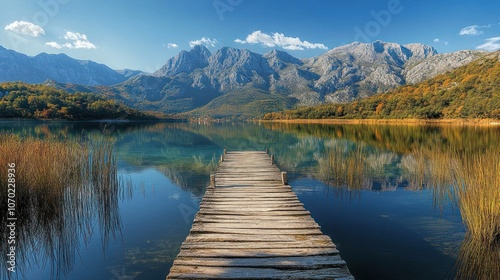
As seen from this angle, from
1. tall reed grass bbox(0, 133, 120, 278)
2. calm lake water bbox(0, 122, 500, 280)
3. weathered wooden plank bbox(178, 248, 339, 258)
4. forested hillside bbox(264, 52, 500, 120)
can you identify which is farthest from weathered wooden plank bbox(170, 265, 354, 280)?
forested hillside bbox(264, 52, 500, 120)

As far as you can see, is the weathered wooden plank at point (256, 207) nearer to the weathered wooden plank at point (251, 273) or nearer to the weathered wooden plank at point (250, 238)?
the weathered wooden plank at point (250, 238)

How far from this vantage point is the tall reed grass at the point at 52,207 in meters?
6.92

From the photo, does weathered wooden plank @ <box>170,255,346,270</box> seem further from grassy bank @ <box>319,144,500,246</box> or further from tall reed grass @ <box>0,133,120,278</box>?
grassy bank @ <box>319,144,500,246</box>

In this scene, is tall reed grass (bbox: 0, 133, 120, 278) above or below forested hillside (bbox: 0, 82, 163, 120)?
below

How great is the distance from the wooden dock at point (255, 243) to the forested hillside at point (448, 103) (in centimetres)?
7156

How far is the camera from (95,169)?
449 inches

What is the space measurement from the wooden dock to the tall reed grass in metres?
3.24

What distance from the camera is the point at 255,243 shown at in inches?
231

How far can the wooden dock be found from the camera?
189 inches

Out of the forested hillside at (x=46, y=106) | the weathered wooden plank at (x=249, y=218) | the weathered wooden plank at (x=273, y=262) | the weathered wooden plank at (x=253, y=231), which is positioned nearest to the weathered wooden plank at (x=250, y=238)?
the weathered wooden plank at (x=253, y=231)

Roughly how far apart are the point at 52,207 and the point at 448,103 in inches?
3774

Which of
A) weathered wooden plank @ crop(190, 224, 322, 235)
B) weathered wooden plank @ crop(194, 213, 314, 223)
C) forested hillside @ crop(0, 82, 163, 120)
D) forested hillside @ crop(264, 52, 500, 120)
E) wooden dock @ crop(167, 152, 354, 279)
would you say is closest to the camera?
wooden dock @ crop(167, 152, 354, 279)

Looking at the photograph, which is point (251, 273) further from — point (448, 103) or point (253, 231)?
point (448, 103)

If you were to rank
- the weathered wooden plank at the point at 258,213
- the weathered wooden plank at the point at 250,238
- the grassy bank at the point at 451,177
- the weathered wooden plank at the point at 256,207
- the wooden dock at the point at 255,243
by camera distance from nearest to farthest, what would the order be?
the wooden dock at the point at 255,243 < the weathered wooden plank at the point at 250,238 < the grassy bank at the point at 451,177 < the weathered wooden plank at the point at 258,213 < the weathered wooden plank at the point at 256,207
